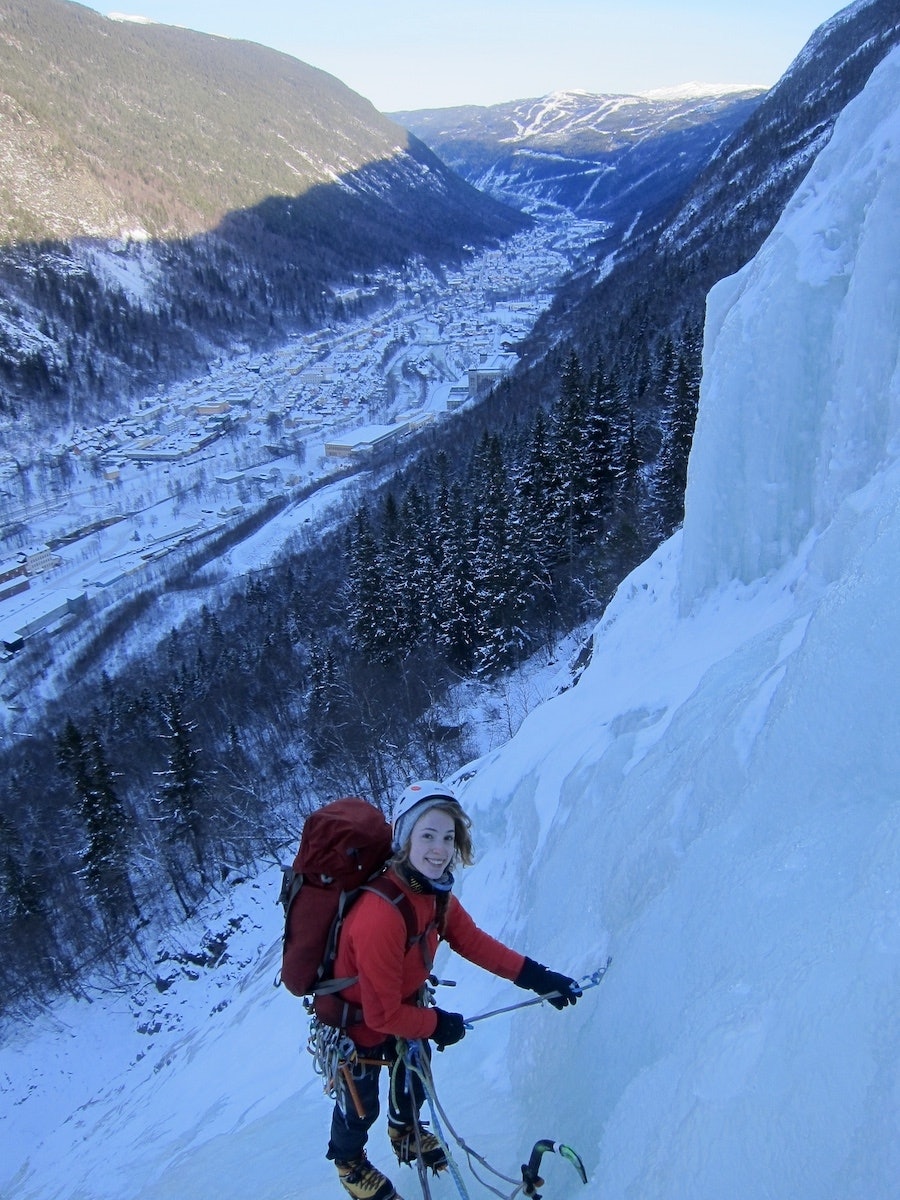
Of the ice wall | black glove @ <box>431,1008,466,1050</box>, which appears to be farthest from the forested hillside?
black glove @ <box>431,1008,466,1050</box>

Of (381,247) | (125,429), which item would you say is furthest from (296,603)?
(381,247)

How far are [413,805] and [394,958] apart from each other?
69cm

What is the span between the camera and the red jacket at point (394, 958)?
127 inches

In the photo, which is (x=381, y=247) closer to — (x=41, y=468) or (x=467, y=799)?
(x=41, y=468)

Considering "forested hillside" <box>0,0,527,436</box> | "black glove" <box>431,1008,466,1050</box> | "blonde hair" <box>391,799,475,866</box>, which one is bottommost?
"black glove" <box>431,1008,466,1050</box>

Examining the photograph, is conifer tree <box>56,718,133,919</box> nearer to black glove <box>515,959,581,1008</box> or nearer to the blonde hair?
black glove <box>515,959,581,1008</box>

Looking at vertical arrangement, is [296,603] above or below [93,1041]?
above

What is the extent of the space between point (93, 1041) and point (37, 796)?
46.9ft

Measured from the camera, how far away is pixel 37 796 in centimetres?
3259

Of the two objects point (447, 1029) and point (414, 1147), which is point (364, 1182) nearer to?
point (414, 1147)

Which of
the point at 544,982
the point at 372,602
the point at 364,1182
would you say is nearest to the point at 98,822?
the point at 372,602

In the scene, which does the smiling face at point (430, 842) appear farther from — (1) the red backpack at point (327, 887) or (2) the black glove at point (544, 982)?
(2) the black glove at point (544, 982)

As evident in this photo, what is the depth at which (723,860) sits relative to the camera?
12.0 ft

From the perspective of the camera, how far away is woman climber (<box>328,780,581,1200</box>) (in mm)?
3242
